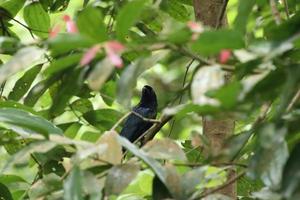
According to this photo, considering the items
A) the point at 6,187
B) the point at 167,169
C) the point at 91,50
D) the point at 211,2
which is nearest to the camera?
the point at 91,50

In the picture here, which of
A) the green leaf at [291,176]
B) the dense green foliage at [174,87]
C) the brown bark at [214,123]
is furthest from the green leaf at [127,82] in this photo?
the brown bark at [214,123]

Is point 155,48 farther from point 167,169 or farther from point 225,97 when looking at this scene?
point 167,169

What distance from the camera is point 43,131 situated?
987 mm

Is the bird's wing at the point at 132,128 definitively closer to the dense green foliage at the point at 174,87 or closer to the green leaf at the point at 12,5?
the green leaf at the point at 12,5

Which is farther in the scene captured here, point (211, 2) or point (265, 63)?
point (211, 2)

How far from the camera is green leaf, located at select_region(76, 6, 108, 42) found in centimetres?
79

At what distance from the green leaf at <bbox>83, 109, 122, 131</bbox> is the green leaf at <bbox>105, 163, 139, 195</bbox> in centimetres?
81

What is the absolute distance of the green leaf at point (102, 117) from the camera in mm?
1767

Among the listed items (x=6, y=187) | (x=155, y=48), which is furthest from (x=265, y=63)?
(x=6, y=187)

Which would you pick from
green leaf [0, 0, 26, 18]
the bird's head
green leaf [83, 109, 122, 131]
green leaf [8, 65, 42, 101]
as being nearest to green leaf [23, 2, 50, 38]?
green leaf [0, 0, 26, 18]

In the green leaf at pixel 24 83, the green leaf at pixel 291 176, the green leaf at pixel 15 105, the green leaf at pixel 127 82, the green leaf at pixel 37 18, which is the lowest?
the green leaf at pixel 24 83

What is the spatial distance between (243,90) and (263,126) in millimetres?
90

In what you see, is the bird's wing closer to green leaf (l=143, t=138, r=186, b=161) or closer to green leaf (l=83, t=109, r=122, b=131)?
green leaf (l=83, t=109, r=122, b=131)

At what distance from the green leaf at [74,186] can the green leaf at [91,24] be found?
0.66 feet
